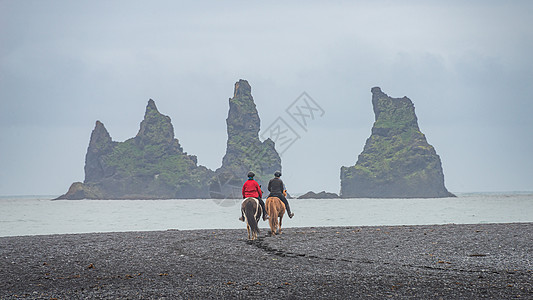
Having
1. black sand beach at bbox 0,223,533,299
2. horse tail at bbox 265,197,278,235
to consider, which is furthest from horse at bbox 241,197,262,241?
horse tail at bbox 265,197,278,235

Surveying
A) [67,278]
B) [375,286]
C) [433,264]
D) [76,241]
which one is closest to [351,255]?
[433,264]

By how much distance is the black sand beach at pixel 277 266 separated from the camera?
37.4 feet

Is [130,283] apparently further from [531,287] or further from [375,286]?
[531,287]

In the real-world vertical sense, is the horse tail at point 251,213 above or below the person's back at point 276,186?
below

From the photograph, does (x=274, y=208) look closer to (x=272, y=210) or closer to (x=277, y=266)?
(x=272, y=210)

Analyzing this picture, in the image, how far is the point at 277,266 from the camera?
14906mm

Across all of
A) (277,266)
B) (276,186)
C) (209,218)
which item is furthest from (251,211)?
(209,218)

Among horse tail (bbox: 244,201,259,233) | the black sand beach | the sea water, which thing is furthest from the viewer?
the sea water

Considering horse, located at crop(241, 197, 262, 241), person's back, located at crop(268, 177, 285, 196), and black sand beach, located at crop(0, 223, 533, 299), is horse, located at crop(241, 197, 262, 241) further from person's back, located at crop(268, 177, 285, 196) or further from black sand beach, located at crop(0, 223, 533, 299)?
person's back, located at crop(268, 177, 285, 196)

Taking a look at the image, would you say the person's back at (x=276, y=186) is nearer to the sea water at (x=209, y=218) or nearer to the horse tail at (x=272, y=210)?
the horse tail at (x=272, y=210)

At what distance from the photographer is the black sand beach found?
11398 millimetres

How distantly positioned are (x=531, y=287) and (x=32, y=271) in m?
12.3

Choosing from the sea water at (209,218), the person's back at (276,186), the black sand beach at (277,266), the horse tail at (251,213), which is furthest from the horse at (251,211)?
the sea water at (209,218)

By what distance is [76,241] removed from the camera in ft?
71.7
